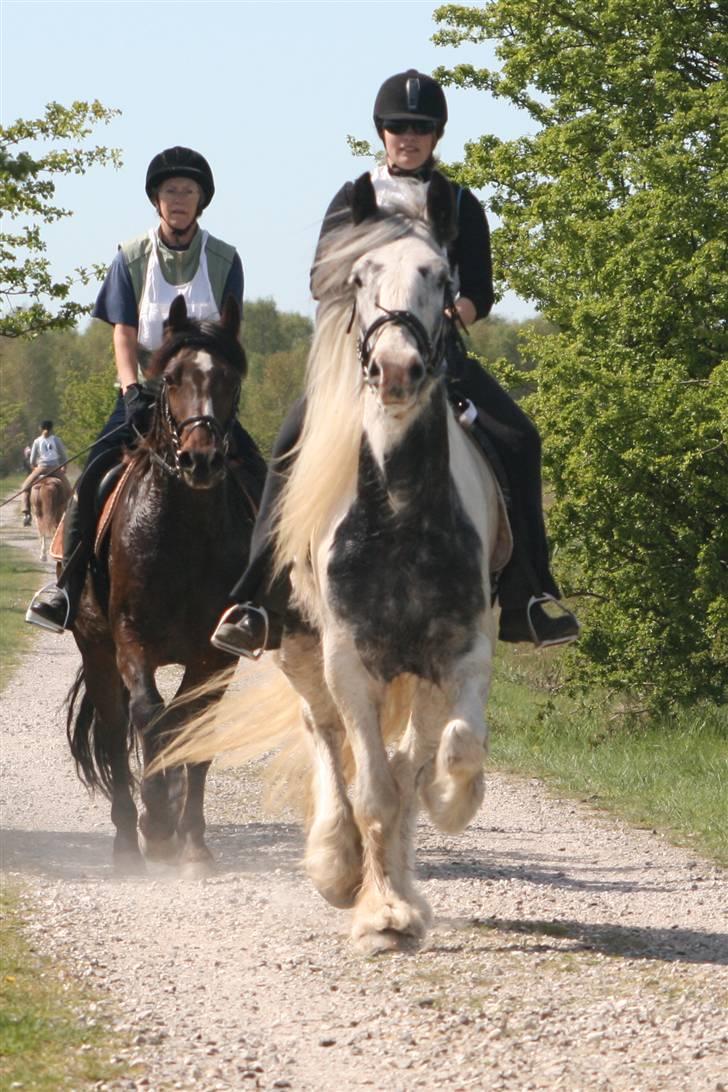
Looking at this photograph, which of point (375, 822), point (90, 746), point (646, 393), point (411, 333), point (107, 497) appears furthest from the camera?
point (646, 393)

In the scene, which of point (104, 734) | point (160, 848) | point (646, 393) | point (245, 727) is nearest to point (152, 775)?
point (160, 848)

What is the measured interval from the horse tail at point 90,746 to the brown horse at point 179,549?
2.90ft

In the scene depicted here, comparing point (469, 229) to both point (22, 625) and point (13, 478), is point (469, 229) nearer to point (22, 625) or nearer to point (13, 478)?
point (22, 625)

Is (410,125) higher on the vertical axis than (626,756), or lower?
higher

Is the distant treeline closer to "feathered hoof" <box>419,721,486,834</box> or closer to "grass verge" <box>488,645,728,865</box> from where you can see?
"grass verge" <box>488,645,728,865</box>

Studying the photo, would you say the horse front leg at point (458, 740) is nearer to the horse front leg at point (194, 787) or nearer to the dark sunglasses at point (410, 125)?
the horse front leg at point (194, 787)

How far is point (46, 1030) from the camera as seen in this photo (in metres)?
5.32

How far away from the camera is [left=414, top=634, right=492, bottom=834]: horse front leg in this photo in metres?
6.39

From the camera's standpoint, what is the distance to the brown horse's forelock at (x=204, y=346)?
838 cm

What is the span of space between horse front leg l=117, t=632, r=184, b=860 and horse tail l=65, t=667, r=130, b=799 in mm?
1215

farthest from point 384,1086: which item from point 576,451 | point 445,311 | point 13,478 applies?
point 13,478

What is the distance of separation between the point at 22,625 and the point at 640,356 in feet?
37.3

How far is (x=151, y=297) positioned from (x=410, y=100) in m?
2.27

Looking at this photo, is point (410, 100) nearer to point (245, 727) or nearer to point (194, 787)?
point (245, 727)
